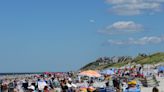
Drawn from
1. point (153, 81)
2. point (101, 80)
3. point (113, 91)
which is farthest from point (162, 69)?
point (113, 91)

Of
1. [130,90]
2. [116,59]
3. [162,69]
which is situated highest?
[116,59]

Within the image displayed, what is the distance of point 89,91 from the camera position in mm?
19594

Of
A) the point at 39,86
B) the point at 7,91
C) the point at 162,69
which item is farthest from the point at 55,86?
the point at 162,69

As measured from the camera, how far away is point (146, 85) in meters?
32.2

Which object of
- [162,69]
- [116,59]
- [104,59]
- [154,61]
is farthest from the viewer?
[104,59]

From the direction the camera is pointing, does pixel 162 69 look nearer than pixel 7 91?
No

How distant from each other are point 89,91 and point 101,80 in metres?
24.9

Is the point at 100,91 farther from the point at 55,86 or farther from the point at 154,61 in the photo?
the point at 154,61

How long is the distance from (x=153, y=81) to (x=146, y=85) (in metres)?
0.65

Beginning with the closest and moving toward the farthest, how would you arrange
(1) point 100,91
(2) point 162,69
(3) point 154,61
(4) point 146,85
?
(1) point 100,91 → (4) point 146,85 → (2) point 162,69 → (3) point 154,61

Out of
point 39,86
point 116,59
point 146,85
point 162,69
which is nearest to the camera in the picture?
point 39,86

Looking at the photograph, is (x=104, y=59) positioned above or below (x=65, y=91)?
above

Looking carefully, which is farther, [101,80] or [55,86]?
[101,80]

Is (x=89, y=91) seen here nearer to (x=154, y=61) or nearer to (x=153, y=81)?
(x=153, y=81)
